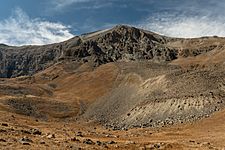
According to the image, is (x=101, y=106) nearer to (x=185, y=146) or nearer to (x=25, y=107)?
(x=25, y=107)

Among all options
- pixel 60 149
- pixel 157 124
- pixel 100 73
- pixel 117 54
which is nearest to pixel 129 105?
pixel 157 124

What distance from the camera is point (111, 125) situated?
85.8m

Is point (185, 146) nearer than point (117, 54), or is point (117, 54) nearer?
point (185, 146)

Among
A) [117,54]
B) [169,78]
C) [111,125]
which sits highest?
[117,54]

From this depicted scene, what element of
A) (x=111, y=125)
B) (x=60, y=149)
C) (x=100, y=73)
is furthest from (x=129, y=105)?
(x=100, y=73)

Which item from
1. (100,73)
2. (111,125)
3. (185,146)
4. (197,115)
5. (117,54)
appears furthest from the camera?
(117,54)

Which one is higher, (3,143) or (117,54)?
(117,54)

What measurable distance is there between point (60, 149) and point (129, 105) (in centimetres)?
6305

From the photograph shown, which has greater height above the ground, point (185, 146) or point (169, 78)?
point (169, 78)

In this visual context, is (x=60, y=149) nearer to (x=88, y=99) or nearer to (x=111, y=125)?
(x=111, y=125)

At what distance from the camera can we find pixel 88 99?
429ft

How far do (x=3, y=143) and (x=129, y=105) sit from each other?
6393 centimetres

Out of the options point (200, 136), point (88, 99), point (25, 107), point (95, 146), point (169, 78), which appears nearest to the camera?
point (95, 146)

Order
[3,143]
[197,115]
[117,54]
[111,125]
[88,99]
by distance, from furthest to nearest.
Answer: [117,54] → [88,99] → [111,125] → [197,115] → [3,143]
